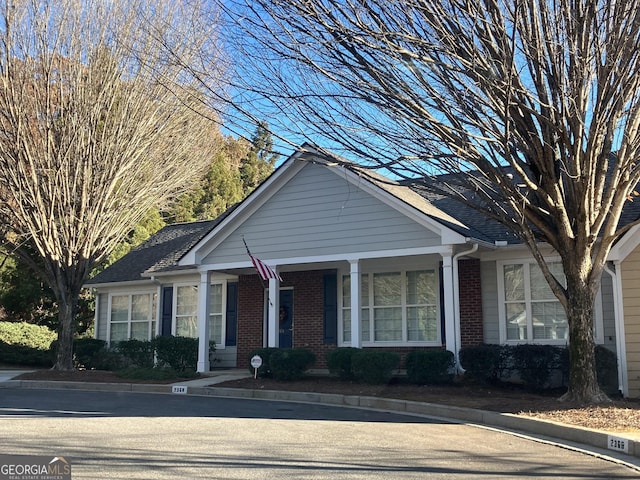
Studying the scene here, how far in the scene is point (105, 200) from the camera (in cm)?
1745

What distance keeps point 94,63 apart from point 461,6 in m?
11.3

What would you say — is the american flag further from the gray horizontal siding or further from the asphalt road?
the asphalt road

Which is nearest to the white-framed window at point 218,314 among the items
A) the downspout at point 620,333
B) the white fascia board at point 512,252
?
the white fascia board at point 512,252

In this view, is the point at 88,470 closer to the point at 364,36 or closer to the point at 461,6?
the point at 364,36

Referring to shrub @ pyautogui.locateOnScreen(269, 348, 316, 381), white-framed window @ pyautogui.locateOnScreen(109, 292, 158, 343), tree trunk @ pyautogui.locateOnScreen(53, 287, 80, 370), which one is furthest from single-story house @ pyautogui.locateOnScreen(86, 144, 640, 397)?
tree trunk @ pyautogui.locateOnScreen(53, 287, 80, 370)

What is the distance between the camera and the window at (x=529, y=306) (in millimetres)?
14352

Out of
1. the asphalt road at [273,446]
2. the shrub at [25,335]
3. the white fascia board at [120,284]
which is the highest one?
the white fascia board at [120,284]

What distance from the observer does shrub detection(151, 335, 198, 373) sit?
56.5 feet

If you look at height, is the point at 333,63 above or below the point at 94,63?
below

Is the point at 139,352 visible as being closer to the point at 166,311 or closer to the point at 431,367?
the point at 166,311

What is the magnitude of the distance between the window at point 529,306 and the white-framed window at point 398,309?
69.8 inches

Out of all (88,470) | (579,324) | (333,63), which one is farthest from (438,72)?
(88,470)

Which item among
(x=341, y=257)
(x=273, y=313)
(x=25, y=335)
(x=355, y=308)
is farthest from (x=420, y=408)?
(x=25, y=335)

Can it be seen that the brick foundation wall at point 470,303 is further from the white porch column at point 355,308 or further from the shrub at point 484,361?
the white porch column at point 355,308
